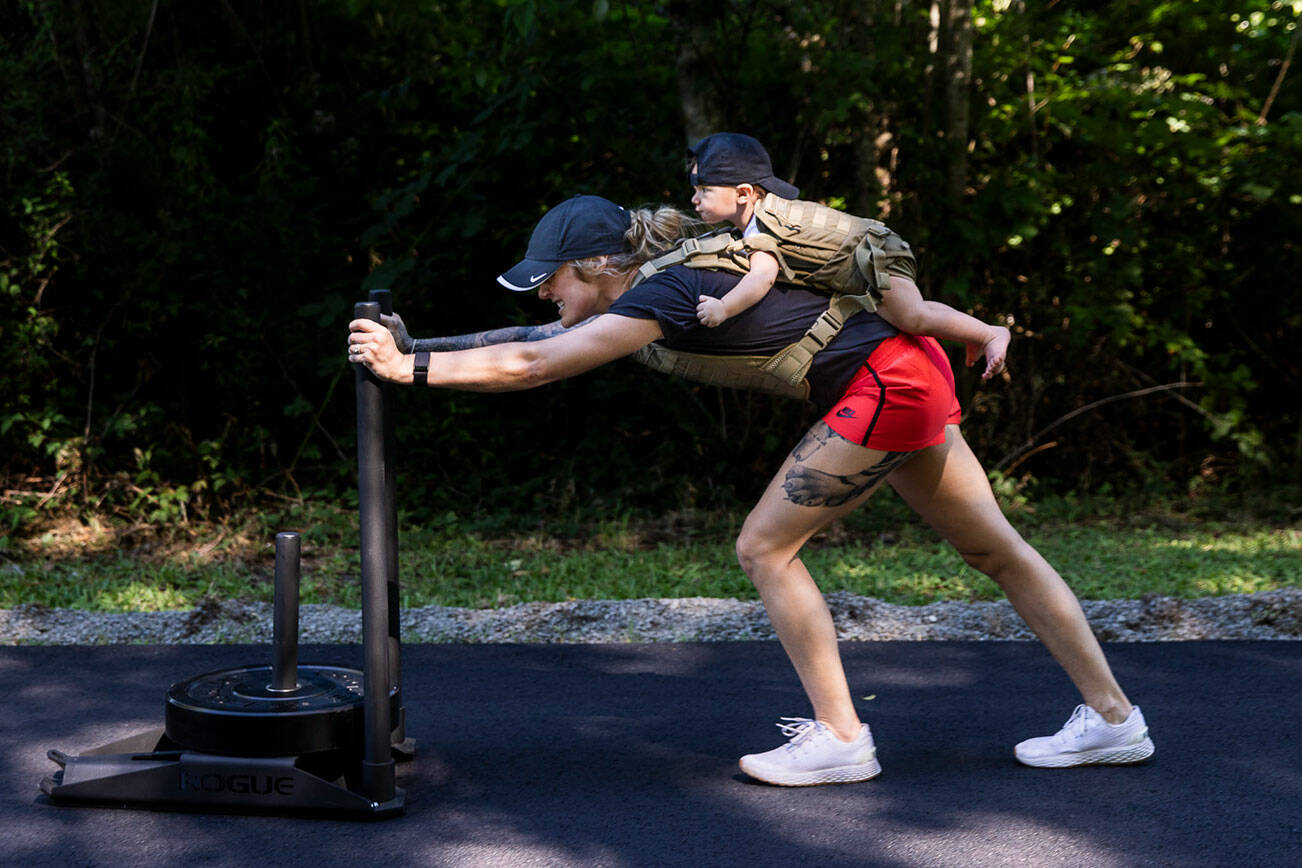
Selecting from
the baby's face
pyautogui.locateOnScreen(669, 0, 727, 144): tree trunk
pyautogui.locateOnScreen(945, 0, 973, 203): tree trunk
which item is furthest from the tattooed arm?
pyautogui.locateOnScreen(945, 0, 973, 203): tree trunk

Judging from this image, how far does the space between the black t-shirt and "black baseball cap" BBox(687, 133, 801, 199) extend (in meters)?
0.47

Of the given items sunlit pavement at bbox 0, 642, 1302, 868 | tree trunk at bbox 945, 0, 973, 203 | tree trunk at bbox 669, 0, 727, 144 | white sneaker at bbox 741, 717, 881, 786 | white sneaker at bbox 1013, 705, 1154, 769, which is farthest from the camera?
tree trunk at bbox 945, 0, 973, 203

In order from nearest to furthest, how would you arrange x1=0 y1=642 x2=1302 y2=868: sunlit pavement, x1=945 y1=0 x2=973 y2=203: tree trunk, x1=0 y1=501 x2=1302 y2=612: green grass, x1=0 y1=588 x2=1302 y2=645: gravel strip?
x1=0 y1=642 x2=1302 y2=868: sunlit pavement
x1=0 y1=588 x2=1302 y2=645: gravel strip
x1=0 y1=501 x2=1302 y2=612: green grass
x1=945 y1=0 x2=973 y2=203: tree trunk

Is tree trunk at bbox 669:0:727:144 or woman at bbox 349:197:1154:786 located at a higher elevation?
tree trunk at bbox 669:0:727:144

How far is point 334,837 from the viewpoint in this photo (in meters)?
3.24

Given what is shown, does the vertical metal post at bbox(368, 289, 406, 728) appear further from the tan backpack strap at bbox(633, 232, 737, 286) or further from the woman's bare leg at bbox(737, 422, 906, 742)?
the woman's bare leg at bbox(737, 422, 906, 742)

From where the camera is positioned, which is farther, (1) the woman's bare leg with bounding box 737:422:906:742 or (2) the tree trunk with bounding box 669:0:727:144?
(2) the tree trunk with bounding box 669:0:727:144

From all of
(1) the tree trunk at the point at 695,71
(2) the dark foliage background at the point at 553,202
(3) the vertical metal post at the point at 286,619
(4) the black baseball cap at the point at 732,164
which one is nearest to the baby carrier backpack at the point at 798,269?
(4) the black baseball cap at the point at 732,164

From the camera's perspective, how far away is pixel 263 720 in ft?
10.9

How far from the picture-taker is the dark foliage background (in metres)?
7.93

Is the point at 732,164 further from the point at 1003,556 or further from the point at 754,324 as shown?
the point at 1003,556

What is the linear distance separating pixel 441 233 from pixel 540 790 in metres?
5.00

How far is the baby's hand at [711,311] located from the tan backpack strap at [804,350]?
0.74 feet

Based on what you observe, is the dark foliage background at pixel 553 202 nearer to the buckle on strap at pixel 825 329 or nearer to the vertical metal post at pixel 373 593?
the buckle on strap at pixel 825 329
